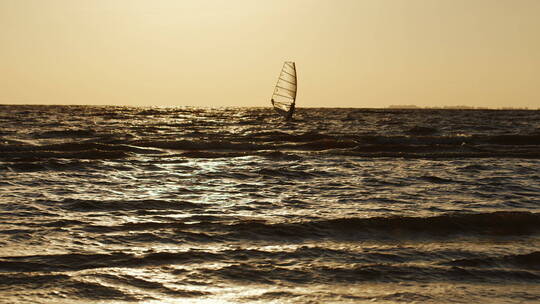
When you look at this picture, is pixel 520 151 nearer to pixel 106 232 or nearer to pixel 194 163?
pixel 194 163

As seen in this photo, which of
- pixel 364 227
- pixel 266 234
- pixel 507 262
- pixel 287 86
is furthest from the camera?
pixel 287 86

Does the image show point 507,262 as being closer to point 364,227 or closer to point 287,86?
point 364,227

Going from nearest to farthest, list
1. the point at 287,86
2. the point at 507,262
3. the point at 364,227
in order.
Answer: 1. the point at 507,262
2. the point at 364,227
3. the point at 287,86

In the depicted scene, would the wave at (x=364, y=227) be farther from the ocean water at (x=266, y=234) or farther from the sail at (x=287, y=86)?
the sail at (x=287, y=86)

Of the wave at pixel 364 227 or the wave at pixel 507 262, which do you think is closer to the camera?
the wave at pixel 507 262

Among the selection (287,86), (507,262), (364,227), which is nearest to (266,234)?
(364,227)

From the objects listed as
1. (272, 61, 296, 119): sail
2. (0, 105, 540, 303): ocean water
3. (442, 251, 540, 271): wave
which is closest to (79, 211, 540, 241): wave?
(0, 105, 540, 303): ocean water

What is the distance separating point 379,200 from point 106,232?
574cm

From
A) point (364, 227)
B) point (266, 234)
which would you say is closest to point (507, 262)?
point (364, 227)

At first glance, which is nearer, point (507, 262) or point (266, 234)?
point (507, 262)

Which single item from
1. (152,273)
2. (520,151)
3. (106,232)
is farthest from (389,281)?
(520,151)

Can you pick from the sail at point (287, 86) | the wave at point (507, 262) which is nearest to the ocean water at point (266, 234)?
the wave at point (507, 262)

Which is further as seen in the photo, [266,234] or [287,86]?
[287,86]

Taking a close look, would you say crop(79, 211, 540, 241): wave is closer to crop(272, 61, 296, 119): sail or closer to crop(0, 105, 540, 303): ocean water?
crop(0, 105, 540, 303): ocean water
